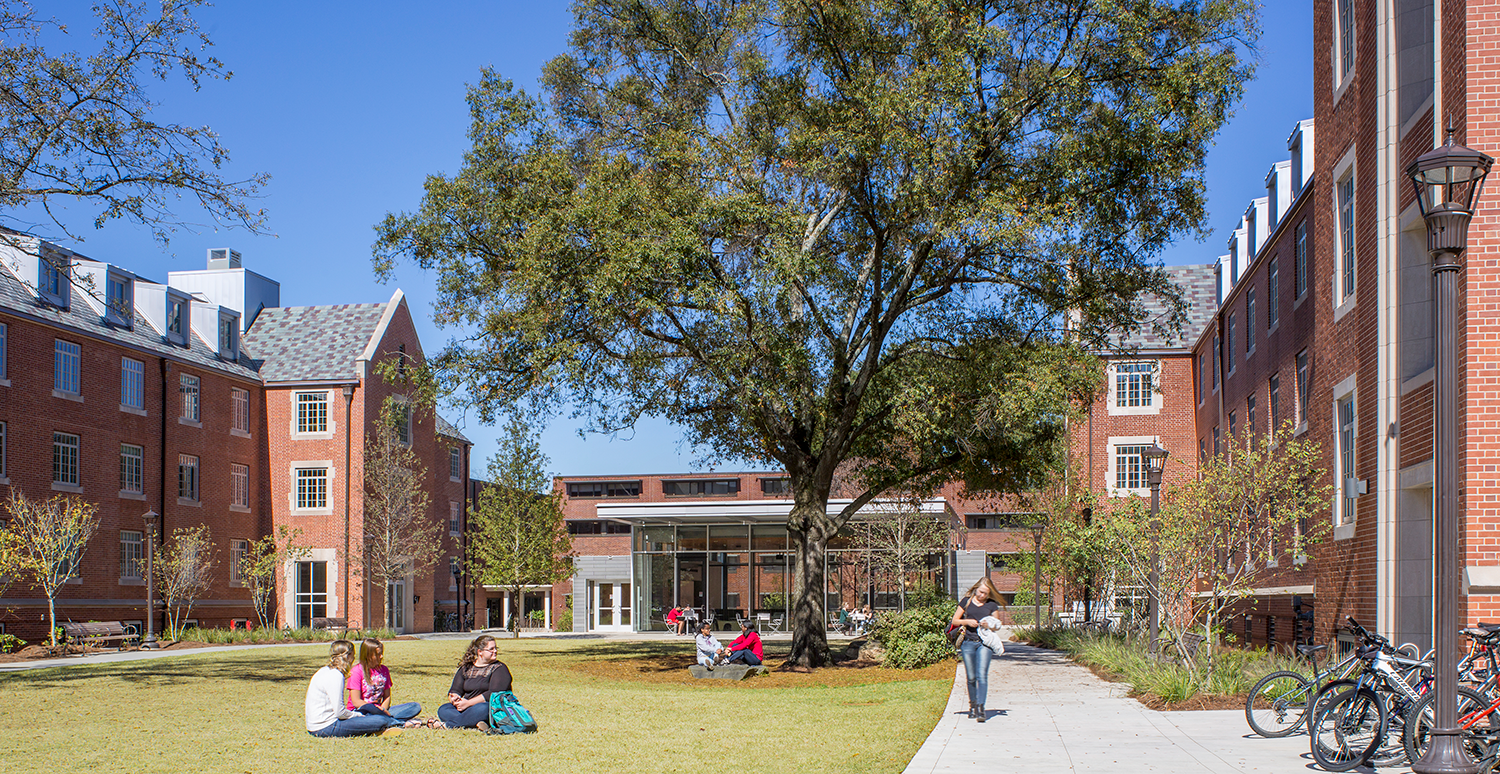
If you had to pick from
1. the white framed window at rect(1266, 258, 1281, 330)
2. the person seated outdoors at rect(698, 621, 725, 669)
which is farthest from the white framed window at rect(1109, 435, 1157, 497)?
the person seated outdoors at rect(698, 621, 725, 669)

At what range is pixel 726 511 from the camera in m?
43.9

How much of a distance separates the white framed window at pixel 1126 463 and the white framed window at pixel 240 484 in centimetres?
3215

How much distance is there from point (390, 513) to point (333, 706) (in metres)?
31.9

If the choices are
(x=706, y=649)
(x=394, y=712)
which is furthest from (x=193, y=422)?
(x=394, y=712)

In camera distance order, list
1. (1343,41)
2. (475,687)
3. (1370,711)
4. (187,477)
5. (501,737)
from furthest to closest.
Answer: (187,477) → (1343,41) → (475,687) → (501,737) → (1370,711)

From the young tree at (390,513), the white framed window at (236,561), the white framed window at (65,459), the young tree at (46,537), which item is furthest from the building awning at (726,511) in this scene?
the young tree at (46,537)

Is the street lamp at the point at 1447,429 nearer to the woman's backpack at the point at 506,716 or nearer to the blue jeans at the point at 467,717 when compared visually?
the woman's backpack at the point at 506,716

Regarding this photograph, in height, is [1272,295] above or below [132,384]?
above

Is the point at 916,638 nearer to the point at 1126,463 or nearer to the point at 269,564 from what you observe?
the point at 1126,463

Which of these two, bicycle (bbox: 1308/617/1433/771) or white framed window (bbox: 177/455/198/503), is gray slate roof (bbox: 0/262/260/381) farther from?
bicycle (bbox: 1308/617/1433/771)

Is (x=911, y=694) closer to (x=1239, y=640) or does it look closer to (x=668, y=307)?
(x=668, y=307)

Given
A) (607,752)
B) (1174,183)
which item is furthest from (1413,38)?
(607,752)

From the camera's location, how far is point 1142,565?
61.9 feet

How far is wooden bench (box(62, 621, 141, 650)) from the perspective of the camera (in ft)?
96.9
